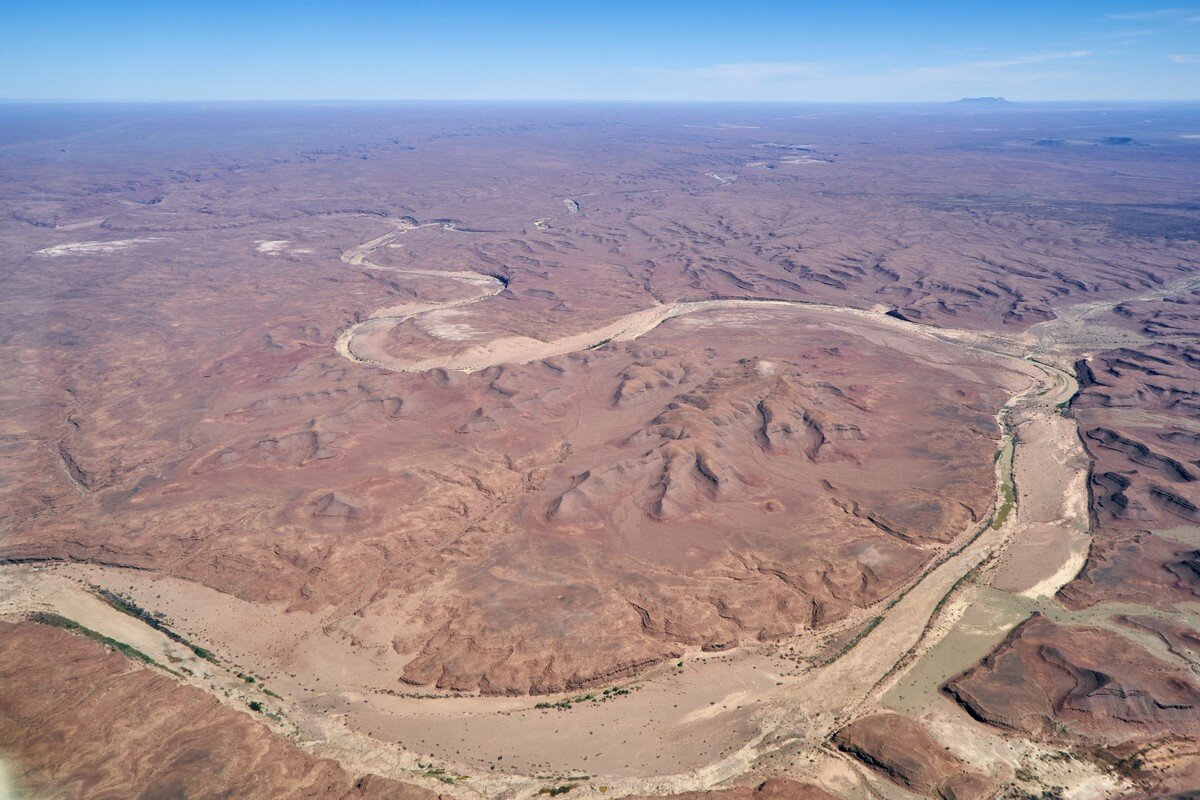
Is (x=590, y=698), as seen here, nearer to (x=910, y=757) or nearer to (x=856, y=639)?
(x=910, y=757)

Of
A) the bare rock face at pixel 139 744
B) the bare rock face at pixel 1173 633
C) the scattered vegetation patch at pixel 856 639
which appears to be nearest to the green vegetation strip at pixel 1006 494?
the bare rock face at pixel 1173 633

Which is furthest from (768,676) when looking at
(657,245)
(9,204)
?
(9,204)

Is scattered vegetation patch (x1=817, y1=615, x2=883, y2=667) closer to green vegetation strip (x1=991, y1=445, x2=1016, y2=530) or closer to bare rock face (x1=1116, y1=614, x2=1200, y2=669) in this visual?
bare rock face (x1=1116, y1=614, x2=1200, y2=669)

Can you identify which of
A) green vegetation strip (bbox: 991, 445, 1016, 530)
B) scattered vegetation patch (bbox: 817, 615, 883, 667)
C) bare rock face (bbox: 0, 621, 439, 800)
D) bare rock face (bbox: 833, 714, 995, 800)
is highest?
bare rock face (bbox: 0, 621, 439, 800)

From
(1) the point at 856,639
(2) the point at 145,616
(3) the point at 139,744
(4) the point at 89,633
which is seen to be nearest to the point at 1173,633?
(1) the point at 856,639

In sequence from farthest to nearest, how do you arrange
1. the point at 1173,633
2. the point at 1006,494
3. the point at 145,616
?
the point at 1006,494 → the point at 145,616 → the point at 1173,633

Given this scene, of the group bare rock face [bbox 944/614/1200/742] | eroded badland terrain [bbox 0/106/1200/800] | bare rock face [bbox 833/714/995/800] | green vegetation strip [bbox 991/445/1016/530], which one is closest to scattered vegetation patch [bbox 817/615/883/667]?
eroded badland terrain [bbox 0/106/1200/800]

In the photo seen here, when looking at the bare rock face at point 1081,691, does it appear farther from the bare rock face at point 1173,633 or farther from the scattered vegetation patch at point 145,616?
the scattered vegetation patch at point 145,616
